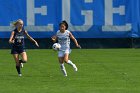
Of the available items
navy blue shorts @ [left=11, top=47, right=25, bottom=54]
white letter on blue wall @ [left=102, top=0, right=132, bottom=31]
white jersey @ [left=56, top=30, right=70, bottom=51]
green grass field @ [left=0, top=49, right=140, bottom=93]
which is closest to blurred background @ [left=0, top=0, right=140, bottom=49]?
white letter on blue wall @ [left=102, top=0, right=132, bottom=31]

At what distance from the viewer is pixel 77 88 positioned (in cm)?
1509

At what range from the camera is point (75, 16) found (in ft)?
123

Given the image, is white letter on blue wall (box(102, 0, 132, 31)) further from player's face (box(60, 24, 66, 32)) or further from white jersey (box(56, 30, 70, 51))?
player's face (box(60, 24, 66, 32))

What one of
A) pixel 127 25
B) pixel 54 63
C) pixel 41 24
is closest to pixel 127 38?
pixel 127 25

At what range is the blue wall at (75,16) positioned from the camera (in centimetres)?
3747

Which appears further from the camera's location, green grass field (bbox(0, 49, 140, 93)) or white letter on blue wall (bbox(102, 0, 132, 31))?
white letter on blue wall (bbox(102, 0, 132, 31))

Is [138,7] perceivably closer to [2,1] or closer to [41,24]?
[41,24]

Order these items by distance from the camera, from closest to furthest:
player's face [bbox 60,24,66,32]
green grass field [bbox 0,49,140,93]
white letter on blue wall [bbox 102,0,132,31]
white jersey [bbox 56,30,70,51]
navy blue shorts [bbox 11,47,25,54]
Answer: green grass field [bbox 0,49,140,93], player's face [bbox 60,24,66,32], navy blue shorts [bbox 11,47,25,54], white jersey [bbox 56,30,70,51], white letter on blue wall [bbox 102,0,132,31]

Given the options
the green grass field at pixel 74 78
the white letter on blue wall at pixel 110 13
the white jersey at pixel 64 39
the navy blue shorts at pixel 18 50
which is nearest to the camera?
the green grass field at pixel 74 78

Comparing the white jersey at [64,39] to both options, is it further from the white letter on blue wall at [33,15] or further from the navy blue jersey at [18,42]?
the white letter on blue wall at [33,15]

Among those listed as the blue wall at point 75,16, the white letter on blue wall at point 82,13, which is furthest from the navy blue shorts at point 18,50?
the white letter on blue wall at point 82,13

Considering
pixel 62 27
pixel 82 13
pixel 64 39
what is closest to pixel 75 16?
pixel 82 13

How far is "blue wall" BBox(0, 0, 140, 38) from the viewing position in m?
37.5

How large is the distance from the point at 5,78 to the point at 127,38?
20.4 meters
